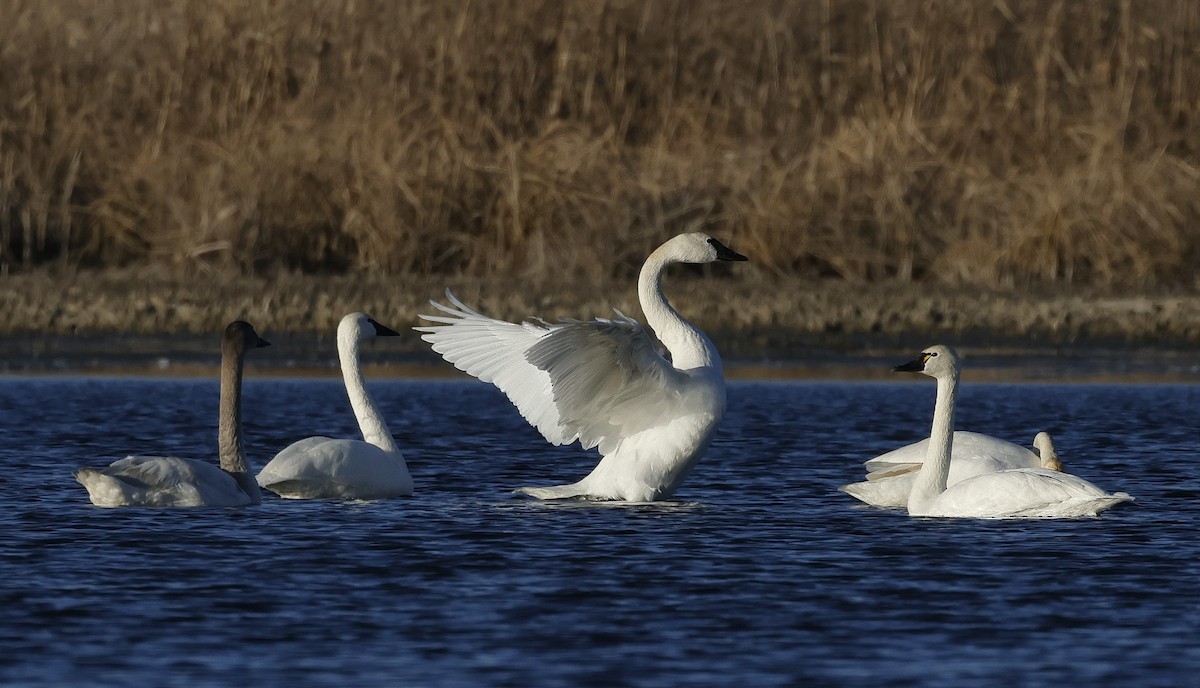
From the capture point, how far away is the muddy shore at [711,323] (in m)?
15.3

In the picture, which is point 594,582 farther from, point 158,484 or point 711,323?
point 711,323

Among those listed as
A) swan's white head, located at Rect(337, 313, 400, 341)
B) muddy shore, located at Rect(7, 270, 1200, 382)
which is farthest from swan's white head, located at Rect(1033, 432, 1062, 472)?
muddy shore, located at Rect(7, 270, 1200, 382)

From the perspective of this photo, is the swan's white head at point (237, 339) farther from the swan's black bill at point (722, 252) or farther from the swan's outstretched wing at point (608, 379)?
the swan's black bill at point (722, 252)

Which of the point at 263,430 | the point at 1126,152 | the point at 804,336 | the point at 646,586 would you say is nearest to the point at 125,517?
the point at 646,586

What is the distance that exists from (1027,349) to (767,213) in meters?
2.74

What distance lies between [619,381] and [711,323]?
712 cm

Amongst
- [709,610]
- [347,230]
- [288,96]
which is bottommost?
[709,610]

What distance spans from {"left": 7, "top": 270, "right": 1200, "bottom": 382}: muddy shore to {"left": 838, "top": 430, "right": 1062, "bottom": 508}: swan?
5.11 m

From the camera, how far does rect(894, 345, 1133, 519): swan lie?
8539 millimetres

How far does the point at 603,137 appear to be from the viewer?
60.0 feet

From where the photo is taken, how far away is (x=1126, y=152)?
1819 cm

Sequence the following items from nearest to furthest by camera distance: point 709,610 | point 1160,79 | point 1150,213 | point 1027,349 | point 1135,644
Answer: point 1135,644 → point 709,610 → point 1027,349 → point 1150,213 → point 1160,79

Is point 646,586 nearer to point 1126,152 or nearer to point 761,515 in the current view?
point 761,515

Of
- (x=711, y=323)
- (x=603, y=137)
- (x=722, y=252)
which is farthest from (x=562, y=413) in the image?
(x=603, y=137)
